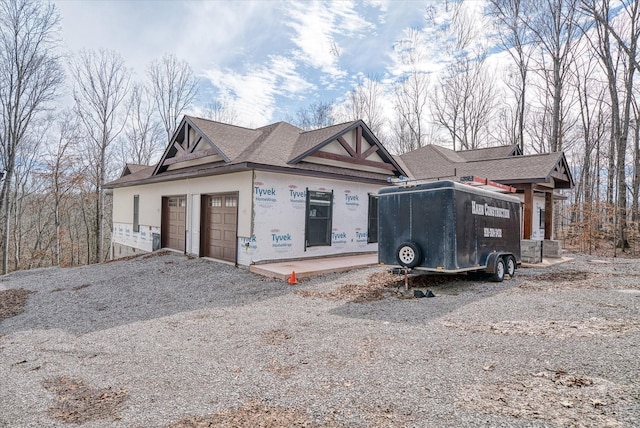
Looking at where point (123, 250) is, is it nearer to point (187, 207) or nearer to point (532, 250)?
point (187, 207)

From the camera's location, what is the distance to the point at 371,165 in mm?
13273

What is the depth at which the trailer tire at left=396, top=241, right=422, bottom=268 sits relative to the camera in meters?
7.88

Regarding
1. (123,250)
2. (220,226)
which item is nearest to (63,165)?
(123,250)

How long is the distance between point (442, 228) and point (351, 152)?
19.3ft

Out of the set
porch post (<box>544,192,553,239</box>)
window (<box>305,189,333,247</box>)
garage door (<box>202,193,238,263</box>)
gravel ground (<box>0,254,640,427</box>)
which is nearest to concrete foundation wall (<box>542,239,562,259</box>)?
porch post (<box>544,192,553,239</box>)

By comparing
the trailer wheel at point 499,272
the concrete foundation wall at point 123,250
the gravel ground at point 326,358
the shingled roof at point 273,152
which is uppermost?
the shingled roof at point 273,152

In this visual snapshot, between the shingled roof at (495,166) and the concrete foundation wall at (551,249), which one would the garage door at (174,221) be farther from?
the concrete foundation wall at (551,249)

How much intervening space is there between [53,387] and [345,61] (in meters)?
23.7

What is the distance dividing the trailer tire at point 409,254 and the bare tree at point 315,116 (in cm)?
2555

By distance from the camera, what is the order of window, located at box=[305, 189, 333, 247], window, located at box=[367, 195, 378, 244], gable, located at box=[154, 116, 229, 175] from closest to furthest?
window, located at box=[305, 189, 333, 247] → gable, located at box=[154, 116, 229, 175] → window, located at box=[367, 195, 378, 244]

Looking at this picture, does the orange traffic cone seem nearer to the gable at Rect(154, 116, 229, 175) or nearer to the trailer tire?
the trailer tire

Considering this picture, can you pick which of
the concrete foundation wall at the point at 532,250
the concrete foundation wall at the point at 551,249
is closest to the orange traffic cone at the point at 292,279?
the concrete foundation wall at the point at 532,250

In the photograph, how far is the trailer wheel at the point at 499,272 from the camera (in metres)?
8.81

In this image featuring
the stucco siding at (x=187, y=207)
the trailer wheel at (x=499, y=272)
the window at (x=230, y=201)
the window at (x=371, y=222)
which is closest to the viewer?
the trailer wheel at (x=499, y=272)
